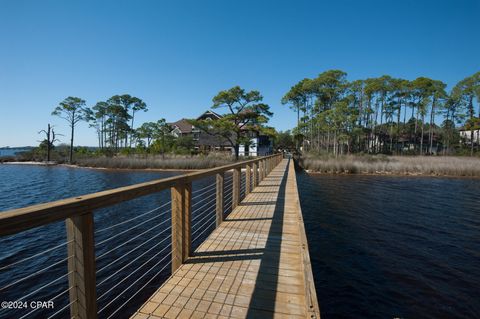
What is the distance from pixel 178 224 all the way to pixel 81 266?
4.60 ft

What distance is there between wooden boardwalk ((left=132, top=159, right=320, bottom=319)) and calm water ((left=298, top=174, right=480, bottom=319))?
1.52 m

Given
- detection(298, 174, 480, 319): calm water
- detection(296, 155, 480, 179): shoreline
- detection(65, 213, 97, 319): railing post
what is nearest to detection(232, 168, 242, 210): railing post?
detection(298, 174, 480, 319): calm water

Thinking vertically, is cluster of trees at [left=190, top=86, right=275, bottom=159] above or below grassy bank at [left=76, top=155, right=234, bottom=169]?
above

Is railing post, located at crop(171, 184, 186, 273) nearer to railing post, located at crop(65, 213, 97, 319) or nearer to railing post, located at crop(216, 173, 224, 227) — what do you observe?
railing post, located at crop(65, 213, 97, 319)

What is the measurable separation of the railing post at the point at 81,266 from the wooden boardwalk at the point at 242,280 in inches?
27.4

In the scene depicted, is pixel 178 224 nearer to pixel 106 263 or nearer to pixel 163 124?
pixel 106 263

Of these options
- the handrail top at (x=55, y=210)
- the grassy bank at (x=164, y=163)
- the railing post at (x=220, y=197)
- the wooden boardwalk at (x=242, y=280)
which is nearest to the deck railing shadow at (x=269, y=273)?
the wooden boardwalk at (x=242, y=280)

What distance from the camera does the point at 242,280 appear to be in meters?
2.80

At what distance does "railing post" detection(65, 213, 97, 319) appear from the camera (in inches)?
62.2

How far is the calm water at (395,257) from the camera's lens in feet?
13.7

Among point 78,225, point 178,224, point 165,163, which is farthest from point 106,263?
point 165,163

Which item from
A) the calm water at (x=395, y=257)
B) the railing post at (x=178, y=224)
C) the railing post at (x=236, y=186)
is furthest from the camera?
the railing post at (x=236, y=186)

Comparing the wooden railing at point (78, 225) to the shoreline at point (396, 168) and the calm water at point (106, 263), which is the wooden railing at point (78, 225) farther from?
the shoreline at point (396, 168)

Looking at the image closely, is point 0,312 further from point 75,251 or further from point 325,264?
point 325,264
